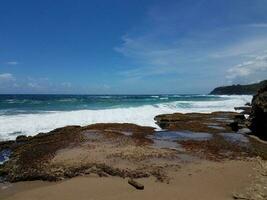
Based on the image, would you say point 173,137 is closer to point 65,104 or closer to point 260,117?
point 260,117

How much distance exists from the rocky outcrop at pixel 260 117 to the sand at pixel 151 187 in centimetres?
933

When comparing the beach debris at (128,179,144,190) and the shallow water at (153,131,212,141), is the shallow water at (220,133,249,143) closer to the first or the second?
the shallow water at (153,131,212,141)

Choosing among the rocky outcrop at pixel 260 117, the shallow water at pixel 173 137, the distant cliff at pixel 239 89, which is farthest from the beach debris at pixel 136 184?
the distant cliff at pixel 239 89

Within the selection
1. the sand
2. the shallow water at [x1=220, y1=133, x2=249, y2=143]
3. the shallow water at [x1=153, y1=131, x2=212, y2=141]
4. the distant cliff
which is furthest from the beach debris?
the distant cliff

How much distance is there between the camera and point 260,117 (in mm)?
20891

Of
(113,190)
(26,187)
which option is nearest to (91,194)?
(113,190)

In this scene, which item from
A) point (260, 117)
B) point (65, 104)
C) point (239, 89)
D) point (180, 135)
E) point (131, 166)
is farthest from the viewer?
point (239, 89)

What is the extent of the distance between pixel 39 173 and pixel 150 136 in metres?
9.61

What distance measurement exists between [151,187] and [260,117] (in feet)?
43.8

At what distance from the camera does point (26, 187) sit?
10.6 meters

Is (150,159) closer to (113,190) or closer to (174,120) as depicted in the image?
(113,190)

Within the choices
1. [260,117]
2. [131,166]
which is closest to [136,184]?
[131,166]

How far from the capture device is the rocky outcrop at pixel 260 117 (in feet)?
67.1

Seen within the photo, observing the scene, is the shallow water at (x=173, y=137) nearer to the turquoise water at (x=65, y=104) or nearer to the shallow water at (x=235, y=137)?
the shallow water at (x=235, y=137)
